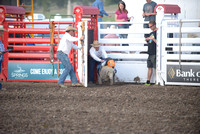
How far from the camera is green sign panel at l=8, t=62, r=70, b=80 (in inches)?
452

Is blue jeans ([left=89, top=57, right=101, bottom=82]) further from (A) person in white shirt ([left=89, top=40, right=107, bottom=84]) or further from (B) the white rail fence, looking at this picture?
(B) the white rail fence

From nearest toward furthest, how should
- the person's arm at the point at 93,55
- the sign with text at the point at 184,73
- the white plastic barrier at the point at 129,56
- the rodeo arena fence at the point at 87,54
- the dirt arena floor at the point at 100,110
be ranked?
the dirt arena floor at the point at 100,110 < the sign with text at the point at 184,73 < the rodeo arena fence at the point at 87,54 < the person's arm at the point at 93,55 < the white plastic barrier at the point at 129,56

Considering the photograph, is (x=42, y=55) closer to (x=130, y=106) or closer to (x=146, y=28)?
(x=146, y=28)

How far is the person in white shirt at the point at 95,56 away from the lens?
36.3ft

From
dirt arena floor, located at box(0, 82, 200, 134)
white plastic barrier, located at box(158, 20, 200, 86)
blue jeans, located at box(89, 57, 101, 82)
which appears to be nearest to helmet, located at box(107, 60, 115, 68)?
blue jeans, located at box(89, 57, 101, 82)

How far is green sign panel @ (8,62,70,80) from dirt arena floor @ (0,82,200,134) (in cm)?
118

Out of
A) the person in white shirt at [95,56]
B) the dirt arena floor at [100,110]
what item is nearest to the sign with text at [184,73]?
the dirt arena floor at [100,110]

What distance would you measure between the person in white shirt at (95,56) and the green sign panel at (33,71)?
2.34 feet

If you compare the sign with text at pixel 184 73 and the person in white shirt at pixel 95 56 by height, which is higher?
the person in white shirt at pixel 95 56

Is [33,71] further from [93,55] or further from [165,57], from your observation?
[165,57]

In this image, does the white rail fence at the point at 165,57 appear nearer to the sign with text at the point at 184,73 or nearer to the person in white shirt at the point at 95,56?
the sign with text at the point at 184,73

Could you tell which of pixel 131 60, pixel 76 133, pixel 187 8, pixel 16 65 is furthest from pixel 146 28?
pixel 76 133

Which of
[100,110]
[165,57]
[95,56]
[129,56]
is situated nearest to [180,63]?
[165,57]

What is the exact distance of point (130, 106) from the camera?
7.48 metres
